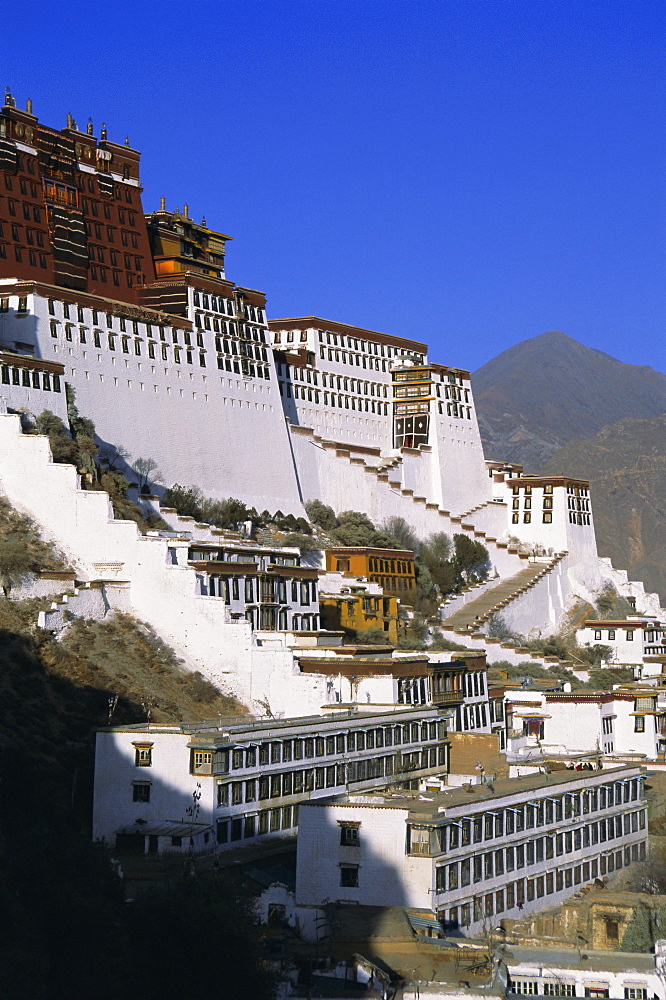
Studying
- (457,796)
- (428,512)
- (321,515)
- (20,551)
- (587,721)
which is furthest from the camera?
(428,512)

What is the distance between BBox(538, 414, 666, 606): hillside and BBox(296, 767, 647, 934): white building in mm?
102119

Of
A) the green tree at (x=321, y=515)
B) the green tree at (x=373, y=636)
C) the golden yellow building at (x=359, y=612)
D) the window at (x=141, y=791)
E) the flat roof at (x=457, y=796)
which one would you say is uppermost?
the green tree at (x=321, y=515)

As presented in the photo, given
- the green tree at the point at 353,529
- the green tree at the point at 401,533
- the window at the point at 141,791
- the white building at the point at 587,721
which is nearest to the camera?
the window at the point at 141,791

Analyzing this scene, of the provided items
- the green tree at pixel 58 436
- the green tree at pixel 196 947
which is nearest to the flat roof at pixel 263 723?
the green tree at pixel 196 947

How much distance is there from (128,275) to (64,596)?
3067 cm

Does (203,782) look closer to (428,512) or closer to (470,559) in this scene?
(470,559)

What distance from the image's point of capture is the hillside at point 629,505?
520ft

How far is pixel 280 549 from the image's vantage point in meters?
64.9

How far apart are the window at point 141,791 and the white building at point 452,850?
4817 mm

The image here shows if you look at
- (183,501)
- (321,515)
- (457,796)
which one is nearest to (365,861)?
(457,796)

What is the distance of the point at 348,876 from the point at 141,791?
6.52 metres

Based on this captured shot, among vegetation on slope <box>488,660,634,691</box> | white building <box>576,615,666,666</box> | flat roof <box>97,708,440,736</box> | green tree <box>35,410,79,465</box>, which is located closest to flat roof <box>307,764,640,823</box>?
flat roof <box>97,708,440,736</box>

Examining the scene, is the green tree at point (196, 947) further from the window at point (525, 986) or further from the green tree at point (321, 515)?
the green tree at point (321, 515)

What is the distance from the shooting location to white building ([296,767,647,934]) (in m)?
35.8
